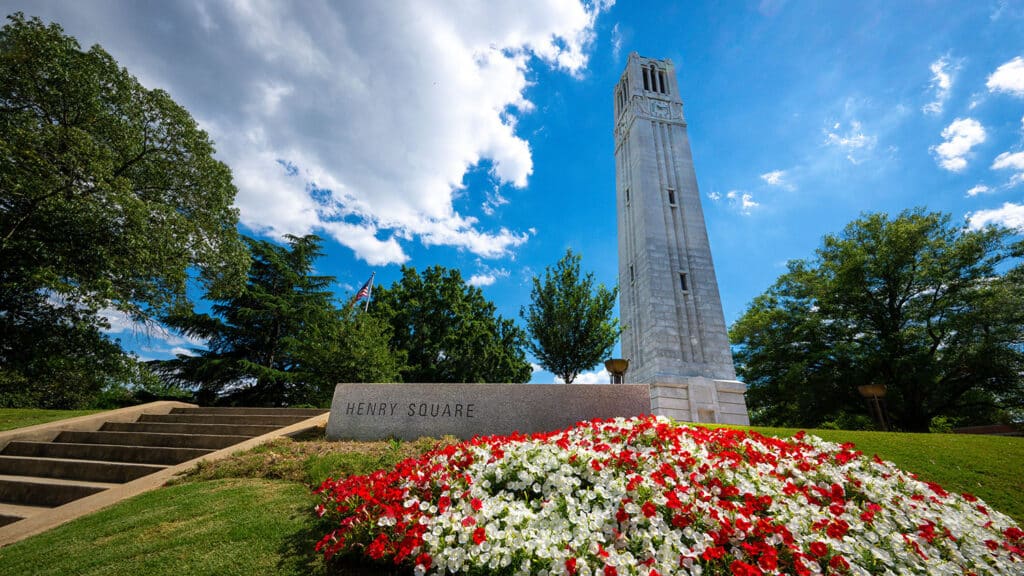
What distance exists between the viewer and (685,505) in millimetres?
3402

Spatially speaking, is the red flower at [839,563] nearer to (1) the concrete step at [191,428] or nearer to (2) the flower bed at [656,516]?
(2) the flower bed at [656,516]

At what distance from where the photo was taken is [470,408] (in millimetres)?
8570

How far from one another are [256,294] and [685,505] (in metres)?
25.4

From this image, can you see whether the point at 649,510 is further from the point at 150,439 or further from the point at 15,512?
the point at 150,439

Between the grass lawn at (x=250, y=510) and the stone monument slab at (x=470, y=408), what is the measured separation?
962 mm

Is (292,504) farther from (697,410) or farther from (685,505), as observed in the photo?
(697,410)

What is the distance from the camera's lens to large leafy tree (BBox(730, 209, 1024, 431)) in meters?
17.2

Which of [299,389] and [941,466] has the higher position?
[299,389]

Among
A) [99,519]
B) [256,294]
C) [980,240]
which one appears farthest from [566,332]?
[980,240]

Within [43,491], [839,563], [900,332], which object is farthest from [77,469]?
[900,332]

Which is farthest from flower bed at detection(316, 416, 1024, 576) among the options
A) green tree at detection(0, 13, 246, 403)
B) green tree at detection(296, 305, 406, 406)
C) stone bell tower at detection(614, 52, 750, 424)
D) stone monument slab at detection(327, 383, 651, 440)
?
green tree at detection(0, 13, 246, 403)

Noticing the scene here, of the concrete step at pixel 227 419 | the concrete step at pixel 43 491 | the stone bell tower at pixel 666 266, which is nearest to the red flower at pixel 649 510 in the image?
the concrete step at pixel 43 491

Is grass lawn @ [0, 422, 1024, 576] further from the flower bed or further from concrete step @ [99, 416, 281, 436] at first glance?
concrete step @ [99, 416, 281, 436]

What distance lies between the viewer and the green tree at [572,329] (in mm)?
17547
